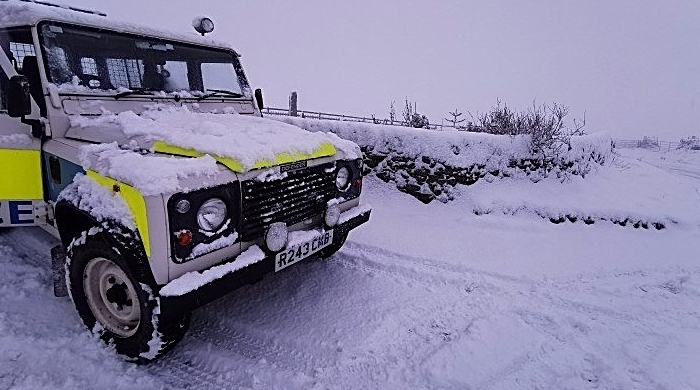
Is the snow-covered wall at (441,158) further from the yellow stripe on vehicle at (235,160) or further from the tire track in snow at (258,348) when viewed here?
the tire track in snow at (258,348)

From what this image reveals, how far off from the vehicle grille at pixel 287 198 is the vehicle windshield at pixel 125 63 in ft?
5.44

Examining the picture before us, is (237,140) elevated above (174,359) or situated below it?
above

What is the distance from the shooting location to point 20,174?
123 inches

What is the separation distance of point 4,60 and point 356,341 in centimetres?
355

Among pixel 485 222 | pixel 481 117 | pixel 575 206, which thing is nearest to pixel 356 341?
pixel 485 222

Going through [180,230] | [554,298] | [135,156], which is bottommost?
[554,298]

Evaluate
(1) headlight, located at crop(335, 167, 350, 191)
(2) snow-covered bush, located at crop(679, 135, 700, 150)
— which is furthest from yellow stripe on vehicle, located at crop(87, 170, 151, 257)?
(2) snow-covered bush, located at crop(679, 135, 700, 150)

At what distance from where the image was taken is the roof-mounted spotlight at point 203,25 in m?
4.26

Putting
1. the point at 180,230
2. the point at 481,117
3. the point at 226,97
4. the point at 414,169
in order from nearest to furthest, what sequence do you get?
1. the point at 180,230
2. the point at 226,97
3. the point at 414,169
4. the point at 481,117

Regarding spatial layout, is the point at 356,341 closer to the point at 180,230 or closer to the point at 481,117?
the point at 180,230

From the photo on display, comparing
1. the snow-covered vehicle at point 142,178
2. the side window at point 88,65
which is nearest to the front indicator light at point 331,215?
the snow-covered vehicle at point 142,178

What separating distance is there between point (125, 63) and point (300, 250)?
2216 millimetres

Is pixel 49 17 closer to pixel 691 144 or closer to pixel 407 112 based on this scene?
pixel 407 112

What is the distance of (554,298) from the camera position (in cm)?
368
